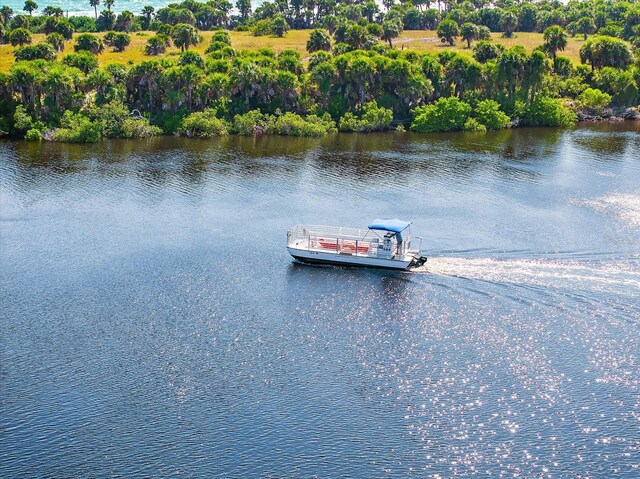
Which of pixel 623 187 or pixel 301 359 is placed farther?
pixel 623 187

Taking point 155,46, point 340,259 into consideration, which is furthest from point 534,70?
point 340,259

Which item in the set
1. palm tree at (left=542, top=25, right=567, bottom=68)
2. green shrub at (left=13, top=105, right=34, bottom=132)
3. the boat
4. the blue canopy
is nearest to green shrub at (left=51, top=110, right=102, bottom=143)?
green shrub at (left=13, top=105, right=34, bottom=132)

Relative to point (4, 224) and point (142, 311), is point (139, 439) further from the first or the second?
point (4, 224)

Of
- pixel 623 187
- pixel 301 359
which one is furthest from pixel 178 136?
pixel 301 359

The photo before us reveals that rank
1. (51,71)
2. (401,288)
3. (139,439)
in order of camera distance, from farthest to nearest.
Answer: (51,71) < (401,288) < (139,439)

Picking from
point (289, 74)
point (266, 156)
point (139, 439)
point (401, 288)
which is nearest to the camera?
point (139, 439)

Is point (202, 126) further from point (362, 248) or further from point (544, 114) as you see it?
point (362, 248)

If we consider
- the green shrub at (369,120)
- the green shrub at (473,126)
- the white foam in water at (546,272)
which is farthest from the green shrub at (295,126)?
the white foam in water at (546,272)
